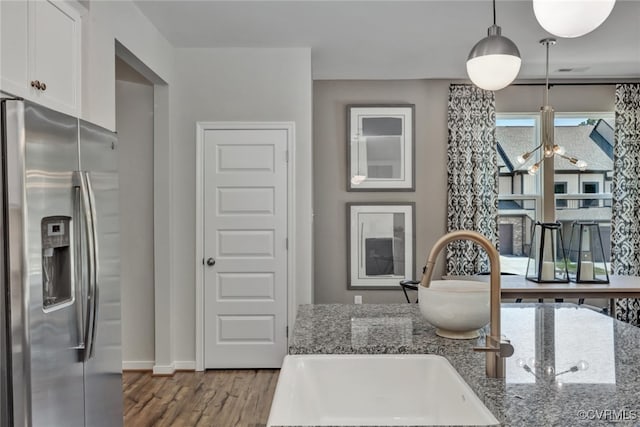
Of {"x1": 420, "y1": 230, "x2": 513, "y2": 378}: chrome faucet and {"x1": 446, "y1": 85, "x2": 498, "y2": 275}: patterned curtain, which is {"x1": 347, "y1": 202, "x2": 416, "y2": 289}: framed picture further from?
{"x1": 420, "y1": 230, "x2": 513, "y2": 378}: chrome faucet

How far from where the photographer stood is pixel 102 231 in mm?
2129

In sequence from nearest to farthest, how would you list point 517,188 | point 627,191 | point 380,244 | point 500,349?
point 500,349, point 627,191, point 380,244, point 517,188

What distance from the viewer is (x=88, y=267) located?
193 cm

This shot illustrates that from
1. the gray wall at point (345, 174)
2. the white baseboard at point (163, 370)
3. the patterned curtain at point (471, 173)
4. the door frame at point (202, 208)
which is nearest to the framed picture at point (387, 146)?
the gray wall at point (345, 174)

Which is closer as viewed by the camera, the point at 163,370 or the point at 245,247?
the point at 163,370

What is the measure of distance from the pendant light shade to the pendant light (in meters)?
0.58

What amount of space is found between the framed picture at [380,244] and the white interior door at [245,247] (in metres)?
1.16

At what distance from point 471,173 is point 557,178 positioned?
979mm

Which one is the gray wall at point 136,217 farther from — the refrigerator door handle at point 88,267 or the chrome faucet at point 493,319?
the chrome faucet at point 493,319

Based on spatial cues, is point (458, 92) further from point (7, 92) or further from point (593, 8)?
point (7, 92)

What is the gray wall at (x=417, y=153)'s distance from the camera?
497 cm

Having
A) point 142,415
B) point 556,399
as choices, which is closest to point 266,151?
point 142,415

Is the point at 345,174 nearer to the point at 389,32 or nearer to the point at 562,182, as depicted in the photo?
the point at 389,32

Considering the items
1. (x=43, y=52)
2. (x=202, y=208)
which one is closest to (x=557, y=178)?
(x=202, y=208)
